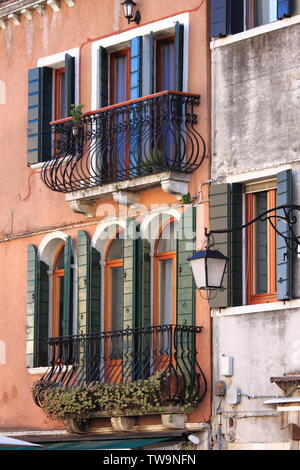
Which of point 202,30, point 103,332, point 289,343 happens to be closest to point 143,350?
point 103,332

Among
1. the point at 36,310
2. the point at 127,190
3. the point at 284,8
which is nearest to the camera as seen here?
the point at 284,8

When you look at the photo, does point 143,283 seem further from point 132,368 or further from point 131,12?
point 131,12

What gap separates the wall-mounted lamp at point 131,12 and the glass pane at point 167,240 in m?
3.06

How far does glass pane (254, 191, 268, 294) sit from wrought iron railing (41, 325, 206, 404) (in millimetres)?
1044

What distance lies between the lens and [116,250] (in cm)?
2491

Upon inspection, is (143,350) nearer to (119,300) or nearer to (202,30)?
(119,300)

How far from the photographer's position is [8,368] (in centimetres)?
2594

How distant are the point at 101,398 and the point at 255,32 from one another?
17.8ft

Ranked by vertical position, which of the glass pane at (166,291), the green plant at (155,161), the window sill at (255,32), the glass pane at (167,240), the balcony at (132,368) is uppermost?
the window sill at (255,32)

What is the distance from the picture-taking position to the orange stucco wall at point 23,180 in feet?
82.9

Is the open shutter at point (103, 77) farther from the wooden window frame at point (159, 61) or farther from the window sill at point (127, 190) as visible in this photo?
the window sill at point (127, 190)

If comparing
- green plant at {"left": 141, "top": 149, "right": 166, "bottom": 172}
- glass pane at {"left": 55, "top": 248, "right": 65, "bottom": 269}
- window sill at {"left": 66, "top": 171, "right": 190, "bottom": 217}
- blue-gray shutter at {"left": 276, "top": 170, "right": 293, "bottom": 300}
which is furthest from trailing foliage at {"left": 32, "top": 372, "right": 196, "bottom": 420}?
green plant at {"left": 141, "top": 149, "right": 166, "bottom": 172}

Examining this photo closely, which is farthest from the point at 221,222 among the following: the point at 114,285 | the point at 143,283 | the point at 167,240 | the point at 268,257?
the point at 114,285

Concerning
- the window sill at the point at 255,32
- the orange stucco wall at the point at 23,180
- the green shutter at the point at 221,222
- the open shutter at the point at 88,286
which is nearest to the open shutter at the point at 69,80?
the orange stucco wall at the point at 23,180
